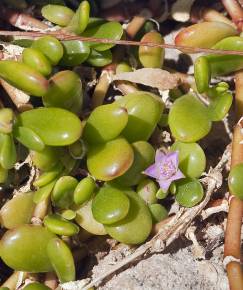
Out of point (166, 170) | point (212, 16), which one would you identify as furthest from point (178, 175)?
point (212, 16)

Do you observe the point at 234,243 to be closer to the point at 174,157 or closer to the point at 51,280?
the point at 174,157

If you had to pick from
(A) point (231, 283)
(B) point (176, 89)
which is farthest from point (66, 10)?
(A) point (231, 283)

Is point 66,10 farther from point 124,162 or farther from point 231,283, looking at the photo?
point 231,283

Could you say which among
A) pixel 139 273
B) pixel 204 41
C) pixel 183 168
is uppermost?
pixel 204 41

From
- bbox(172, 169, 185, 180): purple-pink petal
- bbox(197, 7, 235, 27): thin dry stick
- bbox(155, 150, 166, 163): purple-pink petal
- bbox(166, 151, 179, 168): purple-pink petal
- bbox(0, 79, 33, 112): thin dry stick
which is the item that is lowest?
bbox(172, 169, 185, 180): purple-pink petal

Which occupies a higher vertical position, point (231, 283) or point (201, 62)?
point (201, 62)

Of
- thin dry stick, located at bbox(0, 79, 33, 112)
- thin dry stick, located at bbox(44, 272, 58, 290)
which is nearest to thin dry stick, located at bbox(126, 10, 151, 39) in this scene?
thin dry stick, located at bbox(0, 79, 33, 112)

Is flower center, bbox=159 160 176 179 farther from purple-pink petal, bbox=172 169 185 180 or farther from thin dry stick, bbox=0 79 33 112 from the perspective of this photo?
thin dry stick, bbox=0 79 33 112

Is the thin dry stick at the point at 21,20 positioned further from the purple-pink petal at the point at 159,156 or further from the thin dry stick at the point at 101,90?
the purple-pink petal at the point at 159,156
